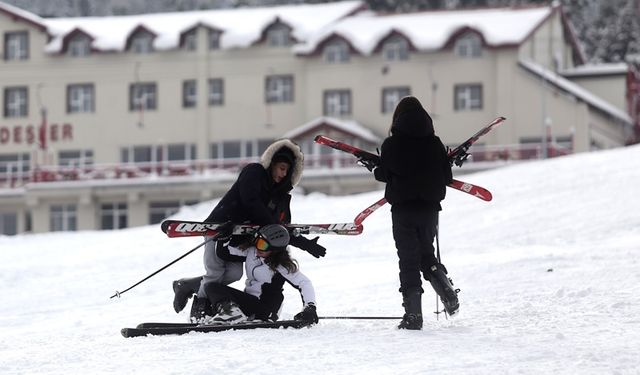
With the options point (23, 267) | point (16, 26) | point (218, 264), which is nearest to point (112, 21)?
point (16, 26)

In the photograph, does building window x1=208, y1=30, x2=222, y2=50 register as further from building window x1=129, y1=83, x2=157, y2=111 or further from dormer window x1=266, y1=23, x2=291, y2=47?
building window x1=129, y1=83, x2=157, y2=111

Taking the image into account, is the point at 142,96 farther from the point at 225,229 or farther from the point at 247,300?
the point at 225,229

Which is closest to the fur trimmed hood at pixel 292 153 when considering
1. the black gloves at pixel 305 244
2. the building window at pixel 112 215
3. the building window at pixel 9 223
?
the black gloves at pixel 305 244

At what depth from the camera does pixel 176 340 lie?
871 cm

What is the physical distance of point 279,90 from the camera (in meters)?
56.8

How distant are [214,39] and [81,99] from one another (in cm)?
697

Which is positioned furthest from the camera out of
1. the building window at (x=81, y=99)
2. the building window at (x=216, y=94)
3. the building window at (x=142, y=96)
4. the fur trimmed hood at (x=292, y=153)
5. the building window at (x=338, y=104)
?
the building window at (x=81, y=99)

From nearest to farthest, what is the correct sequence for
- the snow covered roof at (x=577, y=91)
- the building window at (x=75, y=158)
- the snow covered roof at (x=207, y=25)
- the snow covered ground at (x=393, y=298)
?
the snow covered ground at (x=393, y=298), the snow covered roof at (x=577, y=91), the snow covered roof at (x=207, y=25), the building window at (x=75, y=158)

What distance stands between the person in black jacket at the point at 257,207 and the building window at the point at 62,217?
46.4 metres

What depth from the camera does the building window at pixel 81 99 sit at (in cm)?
5906

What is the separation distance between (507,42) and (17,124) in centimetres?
2345

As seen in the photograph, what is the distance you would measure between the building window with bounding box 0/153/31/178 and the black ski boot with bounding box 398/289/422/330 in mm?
52420

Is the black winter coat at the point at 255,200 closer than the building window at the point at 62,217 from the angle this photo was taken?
Yes

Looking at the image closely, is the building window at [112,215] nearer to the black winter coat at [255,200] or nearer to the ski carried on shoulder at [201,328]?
the black winter coat at [255,200]
